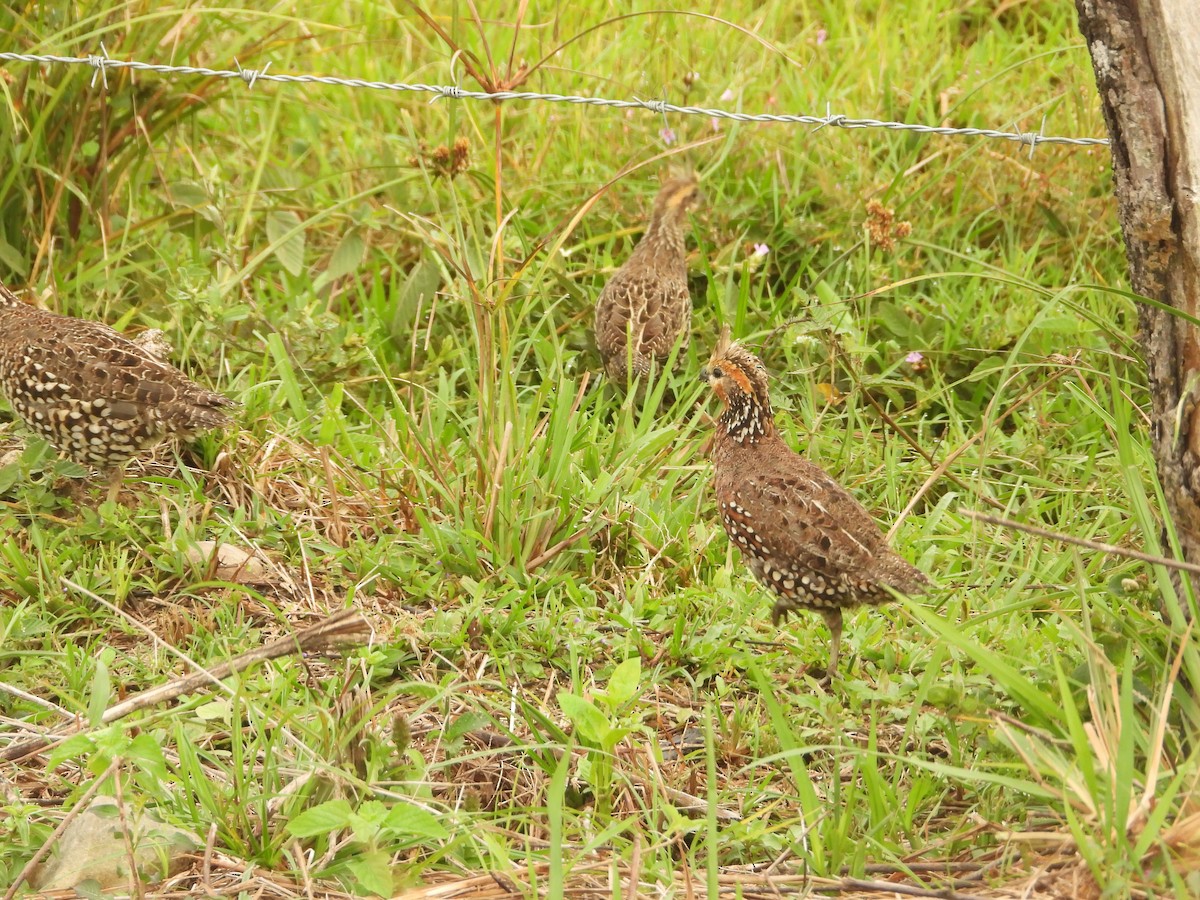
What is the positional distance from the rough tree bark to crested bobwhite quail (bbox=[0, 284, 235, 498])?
3.18m

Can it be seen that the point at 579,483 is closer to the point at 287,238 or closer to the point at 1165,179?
the point at 287,238

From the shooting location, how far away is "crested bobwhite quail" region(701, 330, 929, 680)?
4156 mm

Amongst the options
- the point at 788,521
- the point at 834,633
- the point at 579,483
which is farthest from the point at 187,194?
the point at 834,633

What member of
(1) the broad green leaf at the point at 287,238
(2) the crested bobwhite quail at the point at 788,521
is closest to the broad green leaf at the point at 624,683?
(2) the crested bobwhite quail at the point at 788,521

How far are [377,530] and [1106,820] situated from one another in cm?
273

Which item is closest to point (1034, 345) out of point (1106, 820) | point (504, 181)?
point (504, 181)

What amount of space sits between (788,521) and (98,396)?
250 cm

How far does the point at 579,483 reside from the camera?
506 centimetres

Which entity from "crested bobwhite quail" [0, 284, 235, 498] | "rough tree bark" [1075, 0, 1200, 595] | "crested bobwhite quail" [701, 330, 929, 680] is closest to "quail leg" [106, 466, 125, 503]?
"crested bobwhite quail" [0, 284, 235, 498]

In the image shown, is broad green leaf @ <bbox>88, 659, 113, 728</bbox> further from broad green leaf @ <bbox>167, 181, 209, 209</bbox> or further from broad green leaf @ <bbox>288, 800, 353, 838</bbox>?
broad green leaf @ <bbox>167, 181, 209, 209</bbox>

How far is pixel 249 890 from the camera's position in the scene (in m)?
3.25

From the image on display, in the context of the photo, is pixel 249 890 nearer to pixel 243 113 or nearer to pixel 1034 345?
pixel 1034 345

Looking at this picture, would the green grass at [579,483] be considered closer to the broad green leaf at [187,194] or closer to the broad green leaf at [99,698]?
the broad green leaf at [99,698]

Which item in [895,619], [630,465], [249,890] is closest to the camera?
[249,890]
